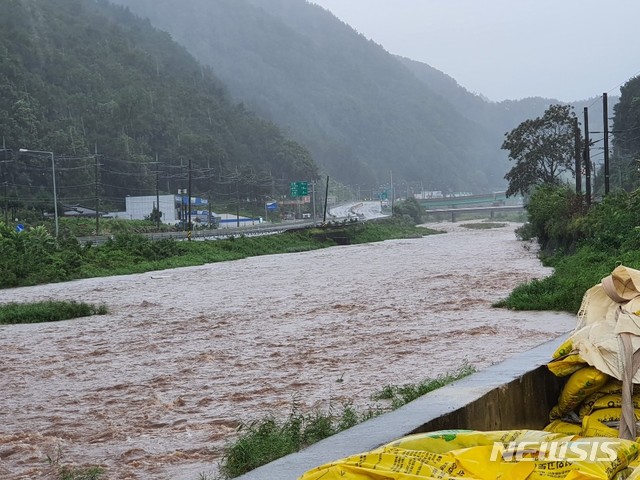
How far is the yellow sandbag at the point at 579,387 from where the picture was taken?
4.68m

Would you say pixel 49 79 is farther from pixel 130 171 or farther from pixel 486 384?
pixel 486 384

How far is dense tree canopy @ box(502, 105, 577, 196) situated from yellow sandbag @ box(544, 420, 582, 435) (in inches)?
2107

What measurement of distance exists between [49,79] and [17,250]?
59.2m

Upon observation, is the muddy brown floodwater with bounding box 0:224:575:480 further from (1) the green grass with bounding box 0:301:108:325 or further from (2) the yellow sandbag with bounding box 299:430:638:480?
(2) the yellow sandbag with bounding box 299:430:638:480

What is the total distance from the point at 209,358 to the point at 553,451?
10.3m

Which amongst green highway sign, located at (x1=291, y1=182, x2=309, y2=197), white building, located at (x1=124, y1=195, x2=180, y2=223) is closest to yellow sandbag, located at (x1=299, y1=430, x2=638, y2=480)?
white building, located at (x1=124, y1=195, x2=180, y2=223)

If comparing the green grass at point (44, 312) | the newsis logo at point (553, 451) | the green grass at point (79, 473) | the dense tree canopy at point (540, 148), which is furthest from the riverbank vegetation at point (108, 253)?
the newsis logo at point (553, 451)

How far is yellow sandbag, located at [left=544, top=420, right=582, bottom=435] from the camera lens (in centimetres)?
486

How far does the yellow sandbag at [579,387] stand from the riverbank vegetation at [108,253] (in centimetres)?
2714

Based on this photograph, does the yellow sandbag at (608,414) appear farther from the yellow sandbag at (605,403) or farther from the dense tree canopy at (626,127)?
the dense tree canopy at (626,127)

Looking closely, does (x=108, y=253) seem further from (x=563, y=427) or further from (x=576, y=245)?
(x=563, y=427)

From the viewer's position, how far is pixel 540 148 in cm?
5769

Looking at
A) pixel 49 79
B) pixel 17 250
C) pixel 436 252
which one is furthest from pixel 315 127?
pixel 17 250

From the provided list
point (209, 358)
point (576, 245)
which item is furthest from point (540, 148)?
point (209, 358)
